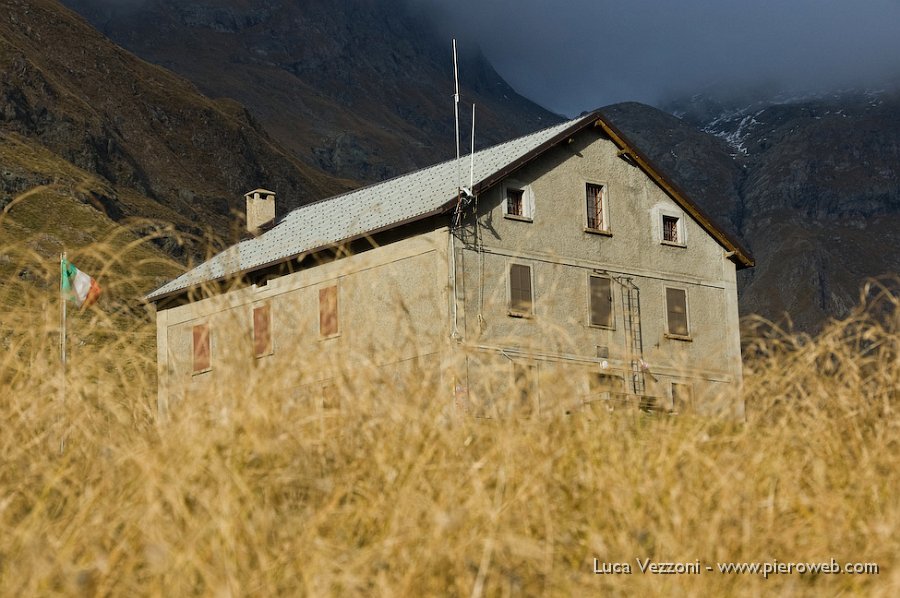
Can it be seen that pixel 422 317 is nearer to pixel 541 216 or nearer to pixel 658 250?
pixel 541 216

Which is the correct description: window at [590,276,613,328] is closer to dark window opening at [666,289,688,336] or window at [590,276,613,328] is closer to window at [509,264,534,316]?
dark window opening at [666,289,688,336]

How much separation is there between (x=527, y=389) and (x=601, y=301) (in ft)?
90.1

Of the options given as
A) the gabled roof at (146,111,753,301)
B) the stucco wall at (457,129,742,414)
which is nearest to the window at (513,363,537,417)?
the stucco wall at (457,129,742,414)

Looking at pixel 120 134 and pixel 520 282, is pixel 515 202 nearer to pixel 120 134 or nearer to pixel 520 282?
Answer: pixel 520 282

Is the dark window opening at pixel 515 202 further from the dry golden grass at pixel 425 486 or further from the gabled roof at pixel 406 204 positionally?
the dry golden grass at pixel 425 486

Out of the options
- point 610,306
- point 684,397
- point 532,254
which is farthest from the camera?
point 610,306

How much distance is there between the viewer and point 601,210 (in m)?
35.6

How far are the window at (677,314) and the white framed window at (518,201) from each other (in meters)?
4.80

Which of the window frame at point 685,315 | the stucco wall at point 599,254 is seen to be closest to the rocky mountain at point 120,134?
the stucco wall at point 599,254

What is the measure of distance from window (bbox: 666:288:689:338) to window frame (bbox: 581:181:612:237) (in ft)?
8.31

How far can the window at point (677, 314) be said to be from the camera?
3509cm

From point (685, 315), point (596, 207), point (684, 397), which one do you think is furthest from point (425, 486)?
point (685, 315)

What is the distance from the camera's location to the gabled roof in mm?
33031

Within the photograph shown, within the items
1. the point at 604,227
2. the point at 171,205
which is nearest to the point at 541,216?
the point at 604,227
